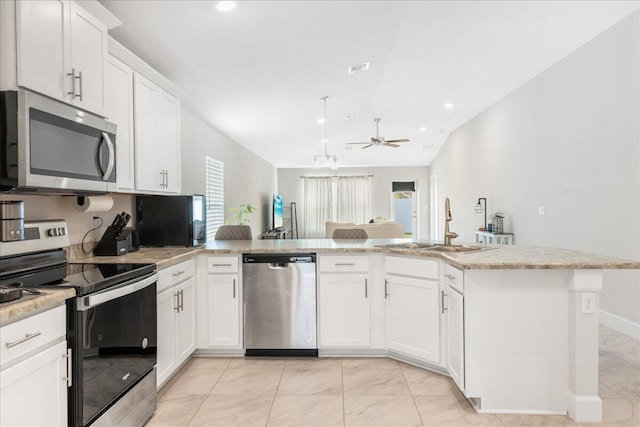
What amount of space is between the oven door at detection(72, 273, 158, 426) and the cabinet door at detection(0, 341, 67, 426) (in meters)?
0.07

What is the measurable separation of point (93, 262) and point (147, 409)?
3.10 feet

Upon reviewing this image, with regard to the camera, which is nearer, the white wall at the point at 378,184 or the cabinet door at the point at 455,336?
the cabinet door at the point at 455,336

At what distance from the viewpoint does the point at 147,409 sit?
2.17 metres

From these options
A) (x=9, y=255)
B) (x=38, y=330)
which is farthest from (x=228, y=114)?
(x=38, y=330)

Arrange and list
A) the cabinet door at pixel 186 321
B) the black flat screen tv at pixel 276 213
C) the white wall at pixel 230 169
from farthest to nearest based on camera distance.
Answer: the black flat screen tv at pixel 276 213 < the white wall at pixel 230 169 < the cabinet door at pixel 186 321

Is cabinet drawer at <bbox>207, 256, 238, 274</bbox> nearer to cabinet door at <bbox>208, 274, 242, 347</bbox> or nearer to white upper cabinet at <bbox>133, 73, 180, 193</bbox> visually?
cabinet door at <bbox>208, 274, 242, 347</bbox>

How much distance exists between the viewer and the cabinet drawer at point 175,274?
8.14 ft

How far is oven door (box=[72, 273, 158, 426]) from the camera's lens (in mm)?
1624

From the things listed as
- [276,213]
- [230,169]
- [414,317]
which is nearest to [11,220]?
[414,317]

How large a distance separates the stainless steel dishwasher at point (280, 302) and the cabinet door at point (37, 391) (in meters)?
1.61

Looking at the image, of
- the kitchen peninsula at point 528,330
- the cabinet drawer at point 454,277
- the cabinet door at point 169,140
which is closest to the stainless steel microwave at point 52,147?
the kitchen peninsula at point 528,330

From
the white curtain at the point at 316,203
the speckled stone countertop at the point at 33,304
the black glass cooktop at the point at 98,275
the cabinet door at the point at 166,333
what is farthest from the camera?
the white curtain at the point at 316,203

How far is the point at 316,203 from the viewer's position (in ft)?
40.4

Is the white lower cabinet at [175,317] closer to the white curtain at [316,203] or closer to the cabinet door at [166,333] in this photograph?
the cabinet door at [166,333]
